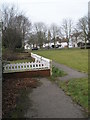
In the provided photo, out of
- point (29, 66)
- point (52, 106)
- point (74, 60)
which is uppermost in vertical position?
point (29, 66)

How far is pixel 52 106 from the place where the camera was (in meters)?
4.99

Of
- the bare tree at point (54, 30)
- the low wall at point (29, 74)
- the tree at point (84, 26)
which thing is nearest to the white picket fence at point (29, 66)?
the low wall at point (29, 74)

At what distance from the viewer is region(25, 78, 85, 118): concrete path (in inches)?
172

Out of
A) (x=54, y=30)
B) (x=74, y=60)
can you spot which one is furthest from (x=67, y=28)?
(x=74, y=60)

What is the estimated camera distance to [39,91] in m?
6.75

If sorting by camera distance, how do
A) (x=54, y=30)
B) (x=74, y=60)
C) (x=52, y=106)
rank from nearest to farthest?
(x=52, y=106) → (x=74, y=60) → (x=54, y=30)

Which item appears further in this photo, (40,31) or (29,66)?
(40,31)

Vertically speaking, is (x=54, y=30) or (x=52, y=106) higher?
(x=54, y=30)

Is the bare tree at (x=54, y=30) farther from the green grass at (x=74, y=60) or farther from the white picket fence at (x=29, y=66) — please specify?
the white picket fence at (x=29, y=66)

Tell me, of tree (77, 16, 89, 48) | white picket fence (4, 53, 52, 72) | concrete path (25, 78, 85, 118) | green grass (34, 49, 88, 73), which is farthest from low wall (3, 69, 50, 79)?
tree (77, 16, 89, 48)

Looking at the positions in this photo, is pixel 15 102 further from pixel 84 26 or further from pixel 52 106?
pixel 84 26

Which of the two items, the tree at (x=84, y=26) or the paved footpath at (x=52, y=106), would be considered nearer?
the paved footpath at (x=52, y=106)

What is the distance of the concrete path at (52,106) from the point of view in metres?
4.36

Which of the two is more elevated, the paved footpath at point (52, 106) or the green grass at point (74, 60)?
the green grass at point (74, 60)
